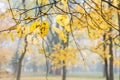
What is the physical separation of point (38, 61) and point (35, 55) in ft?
8.96

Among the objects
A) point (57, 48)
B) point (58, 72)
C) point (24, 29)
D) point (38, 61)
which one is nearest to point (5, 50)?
point (58, 72)

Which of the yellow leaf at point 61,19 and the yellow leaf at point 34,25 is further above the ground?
the yellow leaf at point 61,19

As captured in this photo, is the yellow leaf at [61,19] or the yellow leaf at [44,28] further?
the yellow leaf at [61,19]

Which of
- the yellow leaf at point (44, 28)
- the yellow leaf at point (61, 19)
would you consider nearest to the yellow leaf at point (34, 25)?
the yellow leaf at point (44, 28)

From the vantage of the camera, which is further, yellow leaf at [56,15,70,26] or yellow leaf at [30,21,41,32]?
yellow leaf at [56,15,70,26]

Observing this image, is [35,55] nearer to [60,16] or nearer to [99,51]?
[99,51]

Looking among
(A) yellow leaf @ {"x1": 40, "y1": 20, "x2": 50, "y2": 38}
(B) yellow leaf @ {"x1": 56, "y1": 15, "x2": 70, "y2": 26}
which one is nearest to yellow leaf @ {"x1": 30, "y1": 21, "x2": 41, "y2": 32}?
(A) yellow leaf @ {"x1": 40, "y1": 20, "x2": 50, "y2": 38}

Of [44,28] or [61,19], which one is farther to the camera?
[61,19]

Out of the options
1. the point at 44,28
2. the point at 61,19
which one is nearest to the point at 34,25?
the point at 44,28

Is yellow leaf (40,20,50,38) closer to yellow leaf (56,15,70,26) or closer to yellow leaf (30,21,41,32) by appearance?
yellow leaf (30,21,41,32)

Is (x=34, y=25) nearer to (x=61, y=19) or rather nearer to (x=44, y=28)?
(x=44, y=28)

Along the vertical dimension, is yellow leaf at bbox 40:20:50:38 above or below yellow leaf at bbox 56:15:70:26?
below

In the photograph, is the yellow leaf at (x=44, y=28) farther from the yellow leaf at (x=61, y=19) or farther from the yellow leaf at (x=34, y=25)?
the yellow leaf at (x=61, y=19)

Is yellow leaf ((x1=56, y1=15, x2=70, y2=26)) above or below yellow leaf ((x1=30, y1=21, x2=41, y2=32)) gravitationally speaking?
above
